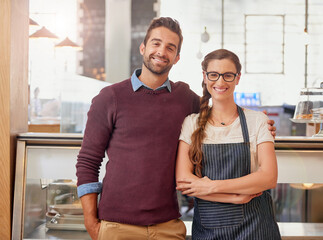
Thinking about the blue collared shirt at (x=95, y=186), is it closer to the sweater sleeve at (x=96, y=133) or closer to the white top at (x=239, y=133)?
the sweater sleeve at (x=96, y=133)

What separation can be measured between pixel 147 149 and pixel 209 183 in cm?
29

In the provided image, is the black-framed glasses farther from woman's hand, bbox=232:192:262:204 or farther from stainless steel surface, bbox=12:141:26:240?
stainless steel surface, bbox=12:141:26:240

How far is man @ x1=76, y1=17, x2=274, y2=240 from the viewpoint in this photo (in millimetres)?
1672

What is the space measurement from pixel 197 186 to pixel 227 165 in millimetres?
157

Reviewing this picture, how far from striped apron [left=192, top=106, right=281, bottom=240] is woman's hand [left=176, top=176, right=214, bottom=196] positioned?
7cm

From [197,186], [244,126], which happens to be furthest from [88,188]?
[244,126]

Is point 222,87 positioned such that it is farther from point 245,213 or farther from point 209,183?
point 245,213

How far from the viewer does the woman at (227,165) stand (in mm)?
1583

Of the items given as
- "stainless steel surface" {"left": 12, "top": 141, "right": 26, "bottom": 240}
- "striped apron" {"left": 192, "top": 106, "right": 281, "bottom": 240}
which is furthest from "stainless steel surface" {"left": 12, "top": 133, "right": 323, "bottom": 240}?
"striped apron" {"left": 192, "top": 106, "right": 281, "bottom": 240}

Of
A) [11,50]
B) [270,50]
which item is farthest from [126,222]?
[270,50]

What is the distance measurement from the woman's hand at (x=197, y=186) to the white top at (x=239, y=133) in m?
0.17

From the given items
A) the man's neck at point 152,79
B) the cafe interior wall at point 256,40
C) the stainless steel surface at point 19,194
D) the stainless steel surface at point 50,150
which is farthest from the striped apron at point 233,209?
Result: the cafe interior wall at point 256,40

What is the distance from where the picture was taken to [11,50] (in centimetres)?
244

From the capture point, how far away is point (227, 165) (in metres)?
1.65
